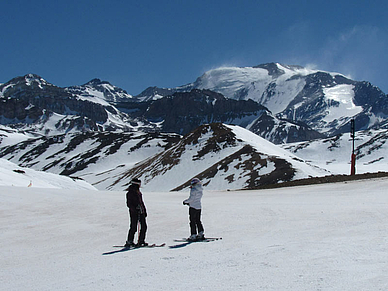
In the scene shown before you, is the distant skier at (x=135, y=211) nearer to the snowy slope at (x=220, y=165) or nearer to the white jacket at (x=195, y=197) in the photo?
the white jacket at (x=195, y=197)

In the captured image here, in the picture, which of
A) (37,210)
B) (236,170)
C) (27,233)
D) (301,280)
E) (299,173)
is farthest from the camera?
(236,170)

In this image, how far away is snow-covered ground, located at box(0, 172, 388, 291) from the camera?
24.3ft

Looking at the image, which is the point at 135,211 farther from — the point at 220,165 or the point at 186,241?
the point at 220,165

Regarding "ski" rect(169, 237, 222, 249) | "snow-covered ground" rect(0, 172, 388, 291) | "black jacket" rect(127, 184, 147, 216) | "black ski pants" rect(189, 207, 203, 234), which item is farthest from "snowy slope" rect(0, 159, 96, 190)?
"black ski pants" rect(189, 207, 203, 234)

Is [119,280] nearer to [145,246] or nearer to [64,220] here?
[145,246]

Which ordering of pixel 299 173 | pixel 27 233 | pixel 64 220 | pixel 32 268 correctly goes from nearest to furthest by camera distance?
pixel 32 268
pixel 27 233
pixel 64 220
pixel 299 173

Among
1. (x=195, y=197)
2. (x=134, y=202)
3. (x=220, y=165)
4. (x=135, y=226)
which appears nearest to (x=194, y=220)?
(x=195, y=197)

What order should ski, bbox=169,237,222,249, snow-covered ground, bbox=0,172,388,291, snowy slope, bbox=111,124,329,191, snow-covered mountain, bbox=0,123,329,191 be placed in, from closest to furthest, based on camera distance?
snow-covered ground, bbox=0,172,388,291
ski, bbox=169,237,222,249
snowy slope, bbox=111,124,329,191
snow-covered mountain, bbox=0,123,329,191

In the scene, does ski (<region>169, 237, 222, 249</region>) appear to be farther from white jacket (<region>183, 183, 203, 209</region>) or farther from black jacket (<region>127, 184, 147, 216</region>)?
black jacket (<region>127, 184, 147, 216</region>)

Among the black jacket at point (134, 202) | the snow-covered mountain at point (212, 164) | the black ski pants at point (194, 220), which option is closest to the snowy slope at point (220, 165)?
the snow-covered mountain at point (212, 164)

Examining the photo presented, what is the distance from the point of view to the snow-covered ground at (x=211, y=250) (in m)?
7.41

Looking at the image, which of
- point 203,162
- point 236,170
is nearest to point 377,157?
point 203,162

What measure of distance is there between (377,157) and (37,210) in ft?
568

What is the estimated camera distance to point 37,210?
18.8 meters
